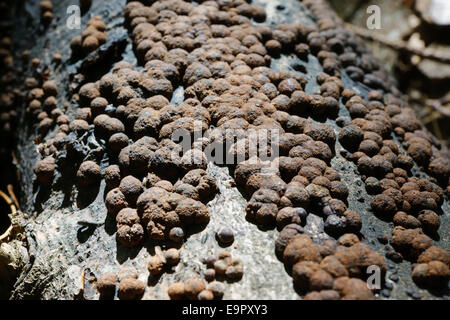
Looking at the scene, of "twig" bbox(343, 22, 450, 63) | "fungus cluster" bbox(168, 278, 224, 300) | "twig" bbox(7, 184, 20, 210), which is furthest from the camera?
"twig" bbox(343, 22, 450, 63)

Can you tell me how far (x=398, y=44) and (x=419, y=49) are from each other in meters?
0.21

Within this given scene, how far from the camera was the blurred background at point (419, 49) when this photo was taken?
3541mm

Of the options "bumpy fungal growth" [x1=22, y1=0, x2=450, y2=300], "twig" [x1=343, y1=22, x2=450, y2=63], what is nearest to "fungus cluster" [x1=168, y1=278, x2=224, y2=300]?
"bumpy fungal growth" [x1=22, y1=0, x2=450, y2=300]

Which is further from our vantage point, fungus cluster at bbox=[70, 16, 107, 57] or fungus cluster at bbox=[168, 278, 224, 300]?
fungus cluster at bbox=[70, 16, 107, 57]

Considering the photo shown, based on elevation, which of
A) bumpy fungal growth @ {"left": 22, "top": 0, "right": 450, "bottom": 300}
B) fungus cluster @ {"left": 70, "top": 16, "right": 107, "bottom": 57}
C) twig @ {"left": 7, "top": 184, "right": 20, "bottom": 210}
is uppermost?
fungus cluster @ {"left": 70, "top": 16, "right": 107, "bottom": 57}

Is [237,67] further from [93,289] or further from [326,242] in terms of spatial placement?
[93,289]

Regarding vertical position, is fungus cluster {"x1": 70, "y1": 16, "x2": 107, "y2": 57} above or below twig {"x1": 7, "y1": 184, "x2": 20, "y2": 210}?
above

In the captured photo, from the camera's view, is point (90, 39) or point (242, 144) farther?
point (90, 39)

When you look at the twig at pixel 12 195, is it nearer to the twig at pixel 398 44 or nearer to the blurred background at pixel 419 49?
the twig at pixel 398 44

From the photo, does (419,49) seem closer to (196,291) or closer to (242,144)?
(242,144)

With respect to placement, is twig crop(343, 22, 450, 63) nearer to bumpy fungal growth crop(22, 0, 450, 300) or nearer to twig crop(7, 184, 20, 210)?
bumpy fungal growth crop(22, 0, 450, 300)

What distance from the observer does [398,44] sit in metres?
3.67

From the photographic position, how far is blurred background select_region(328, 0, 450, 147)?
139 inches

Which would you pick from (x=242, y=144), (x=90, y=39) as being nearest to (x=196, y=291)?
(x=242, y=144)
